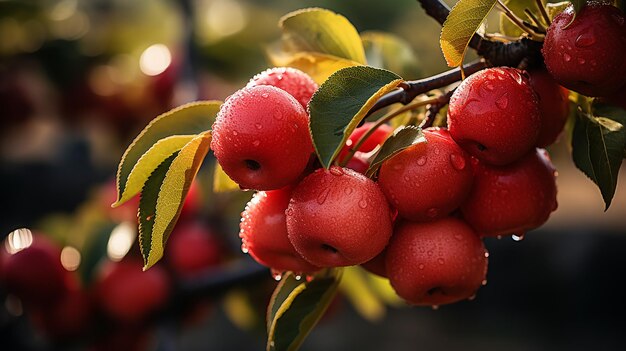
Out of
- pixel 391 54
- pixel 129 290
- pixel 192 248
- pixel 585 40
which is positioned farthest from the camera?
pixel 192 248

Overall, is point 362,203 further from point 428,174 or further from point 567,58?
point 567,58

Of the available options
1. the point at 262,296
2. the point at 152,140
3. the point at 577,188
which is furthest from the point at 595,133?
the point at 577,188

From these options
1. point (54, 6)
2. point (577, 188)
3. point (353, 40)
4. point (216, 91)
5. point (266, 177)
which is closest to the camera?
point (266, 177)

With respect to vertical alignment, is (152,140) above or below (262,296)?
above

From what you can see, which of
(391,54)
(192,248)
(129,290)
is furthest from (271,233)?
(192,248)

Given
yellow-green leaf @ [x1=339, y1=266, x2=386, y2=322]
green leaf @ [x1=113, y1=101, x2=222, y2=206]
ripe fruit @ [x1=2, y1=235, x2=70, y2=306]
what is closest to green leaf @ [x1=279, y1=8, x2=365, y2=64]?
green leaf @ [x1=113, y1=101, x2=222, y2=206]

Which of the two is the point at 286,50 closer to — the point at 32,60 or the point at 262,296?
the point at 262,296
